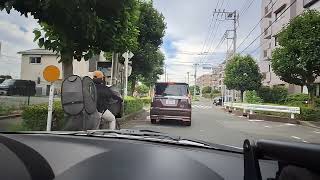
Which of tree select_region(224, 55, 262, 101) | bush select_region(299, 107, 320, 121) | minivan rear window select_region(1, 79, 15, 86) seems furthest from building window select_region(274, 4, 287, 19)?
minivan rear window select_region(1, 79, 15, 86)

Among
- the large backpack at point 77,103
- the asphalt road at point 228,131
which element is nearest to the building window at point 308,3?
the asphalt road at point 228,131

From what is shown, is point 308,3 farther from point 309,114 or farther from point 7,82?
point 7,82

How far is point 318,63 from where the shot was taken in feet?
77.2

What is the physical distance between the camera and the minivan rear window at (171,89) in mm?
18694

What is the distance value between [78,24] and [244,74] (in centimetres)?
3456

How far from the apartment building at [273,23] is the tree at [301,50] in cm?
1564

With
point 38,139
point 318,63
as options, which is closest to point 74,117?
point 38,139

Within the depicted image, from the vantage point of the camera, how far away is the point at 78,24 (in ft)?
30.5

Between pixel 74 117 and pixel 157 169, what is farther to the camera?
pixel 74 117

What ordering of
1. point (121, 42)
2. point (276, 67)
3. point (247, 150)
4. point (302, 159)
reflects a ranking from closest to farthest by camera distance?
point (302, 159)
point (247, 150)
point (121, 42)
point (276, 67)

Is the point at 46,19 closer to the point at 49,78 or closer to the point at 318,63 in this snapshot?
the point at 49,78

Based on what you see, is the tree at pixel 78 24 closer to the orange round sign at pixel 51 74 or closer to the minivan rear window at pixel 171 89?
the orange round sign at pixel 51 74

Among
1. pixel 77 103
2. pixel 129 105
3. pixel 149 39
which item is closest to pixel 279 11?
pixel 149 39

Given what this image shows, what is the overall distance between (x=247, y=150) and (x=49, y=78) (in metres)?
8.17
